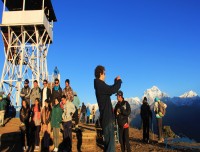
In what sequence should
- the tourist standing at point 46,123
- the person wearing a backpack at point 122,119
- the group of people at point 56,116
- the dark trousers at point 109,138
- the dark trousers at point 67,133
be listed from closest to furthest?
the dark trousers at point 109,138, the person wearing a backpack at point 122,119, the group of people at point 56,116, the dark trousers at point 67,133, the tourist standing at point 46,123

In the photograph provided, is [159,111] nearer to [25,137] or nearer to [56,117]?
[56,117]

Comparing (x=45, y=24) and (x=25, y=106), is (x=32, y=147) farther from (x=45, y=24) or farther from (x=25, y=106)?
(x=45, y=24)

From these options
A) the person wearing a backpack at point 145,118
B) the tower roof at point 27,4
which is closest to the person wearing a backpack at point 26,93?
the person wearing a backpack at point 145,118

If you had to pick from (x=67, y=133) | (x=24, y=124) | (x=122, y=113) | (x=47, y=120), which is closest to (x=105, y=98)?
(x=122, y=113)

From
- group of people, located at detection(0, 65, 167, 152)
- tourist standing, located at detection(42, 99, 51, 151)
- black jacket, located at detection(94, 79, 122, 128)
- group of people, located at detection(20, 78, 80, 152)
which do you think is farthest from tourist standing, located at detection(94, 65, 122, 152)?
tourist standing, located at detection(42, 99, 51, 151)

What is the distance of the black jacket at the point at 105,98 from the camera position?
17.9 ft

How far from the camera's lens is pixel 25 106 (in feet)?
37.4

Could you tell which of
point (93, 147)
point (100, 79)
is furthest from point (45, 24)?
point (100, 79)

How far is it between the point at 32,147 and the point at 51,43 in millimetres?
21837

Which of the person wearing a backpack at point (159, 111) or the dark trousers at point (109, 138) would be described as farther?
the person wearing a backpack at point (159, 111)

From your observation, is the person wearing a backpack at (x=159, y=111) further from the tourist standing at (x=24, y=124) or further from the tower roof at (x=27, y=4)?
the tower roof at (x=27, y=4)

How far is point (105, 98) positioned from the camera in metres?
5.58

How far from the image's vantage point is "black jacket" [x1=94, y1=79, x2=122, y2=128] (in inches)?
215

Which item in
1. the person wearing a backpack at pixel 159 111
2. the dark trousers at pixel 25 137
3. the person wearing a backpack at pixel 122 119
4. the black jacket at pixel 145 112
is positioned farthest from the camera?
the black jacket at pixel 145 112
